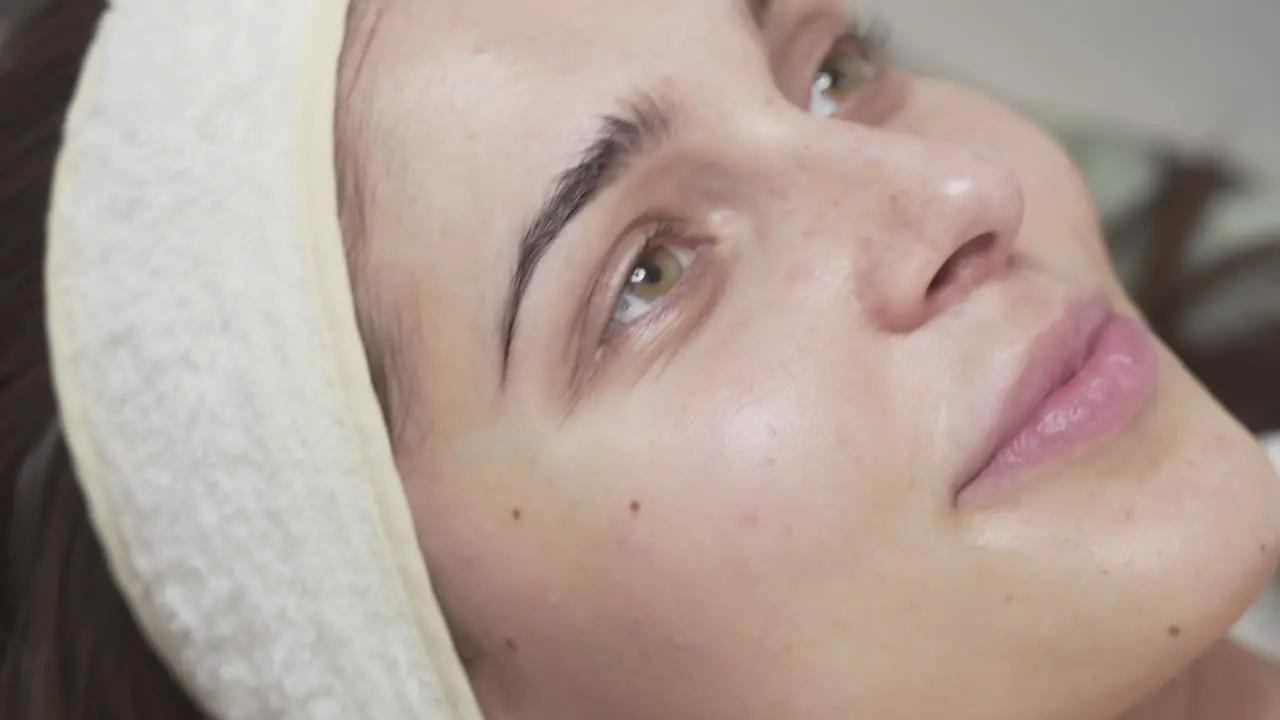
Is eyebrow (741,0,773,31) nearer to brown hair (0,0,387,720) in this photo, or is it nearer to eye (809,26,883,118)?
eye (809,26,883,118)

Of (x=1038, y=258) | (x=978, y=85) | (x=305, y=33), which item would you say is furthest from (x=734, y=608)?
(x=978, y=85)

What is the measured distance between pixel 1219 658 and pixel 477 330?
0.61 meters

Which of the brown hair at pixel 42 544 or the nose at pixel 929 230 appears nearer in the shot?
the nose at pixel 929 230

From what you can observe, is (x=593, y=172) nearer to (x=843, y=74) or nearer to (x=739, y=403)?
(x=739, y=403)

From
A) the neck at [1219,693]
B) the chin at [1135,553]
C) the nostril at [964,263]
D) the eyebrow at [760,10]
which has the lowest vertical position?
the neck at [1219,693]

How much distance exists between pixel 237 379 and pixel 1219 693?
71 cm

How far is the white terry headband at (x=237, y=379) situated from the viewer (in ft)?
2.24

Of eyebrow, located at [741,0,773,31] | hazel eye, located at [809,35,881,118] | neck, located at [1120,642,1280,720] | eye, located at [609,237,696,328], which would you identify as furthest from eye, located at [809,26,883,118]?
neck, located at [1120,642,1280,720]

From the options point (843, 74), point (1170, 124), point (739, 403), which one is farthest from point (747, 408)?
point (1170, 124)

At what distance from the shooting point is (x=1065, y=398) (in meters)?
0.68

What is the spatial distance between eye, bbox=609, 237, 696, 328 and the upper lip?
0.20m

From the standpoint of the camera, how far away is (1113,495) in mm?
653

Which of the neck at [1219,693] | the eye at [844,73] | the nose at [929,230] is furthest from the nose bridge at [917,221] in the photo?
the neck at [1219,693]

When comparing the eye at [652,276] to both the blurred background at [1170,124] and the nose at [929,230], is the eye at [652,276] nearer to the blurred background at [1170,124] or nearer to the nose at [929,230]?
the nose at [929,230]
